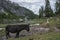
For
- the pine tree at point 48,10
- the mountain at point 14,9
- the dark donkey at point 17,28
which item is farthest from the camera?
the mountain at point 14,9

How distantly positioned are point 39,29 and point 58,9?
1449mm

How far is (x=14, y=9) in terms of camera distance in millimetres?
8062

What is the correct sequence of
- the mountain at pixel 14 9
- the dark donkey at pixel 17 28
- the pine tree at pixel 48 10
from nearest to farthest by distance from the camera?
the dark donkey at pixel 17 28, the pine tree at pixel 48 10, the mountain at pixel 14 9

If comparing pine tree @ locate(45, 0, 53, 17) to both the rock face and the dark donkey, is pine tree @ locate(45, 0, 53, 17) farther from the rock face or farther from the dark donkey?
the dark donkey

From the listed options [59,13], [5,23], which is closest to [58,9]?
[59,13]

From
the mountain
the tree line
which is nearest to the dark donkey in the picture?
the mountain

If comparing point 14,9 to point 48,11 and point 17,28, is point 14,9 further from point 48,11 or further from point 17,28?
point 48,11

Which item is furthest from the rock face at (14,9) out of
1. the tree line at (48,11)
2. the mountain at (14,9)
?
the tree line at (48,11)

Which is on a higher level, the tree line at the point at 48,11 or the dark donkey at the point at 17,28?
the tree line at the point at 48,11

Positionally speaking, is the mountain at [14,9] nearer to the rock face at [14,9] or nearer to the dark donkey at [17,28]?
the rock face at [14,9]

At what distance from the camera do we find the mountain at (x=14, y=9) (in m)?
7.69

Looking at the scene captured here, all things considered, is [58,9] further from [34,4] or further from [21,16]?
[21,16]

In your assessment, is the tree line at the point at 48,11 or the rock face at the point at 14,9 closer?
the tree line at the point at 48,11

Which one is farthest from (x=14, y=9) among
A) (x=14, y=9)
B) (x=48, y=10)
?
(x=48, y=10)
